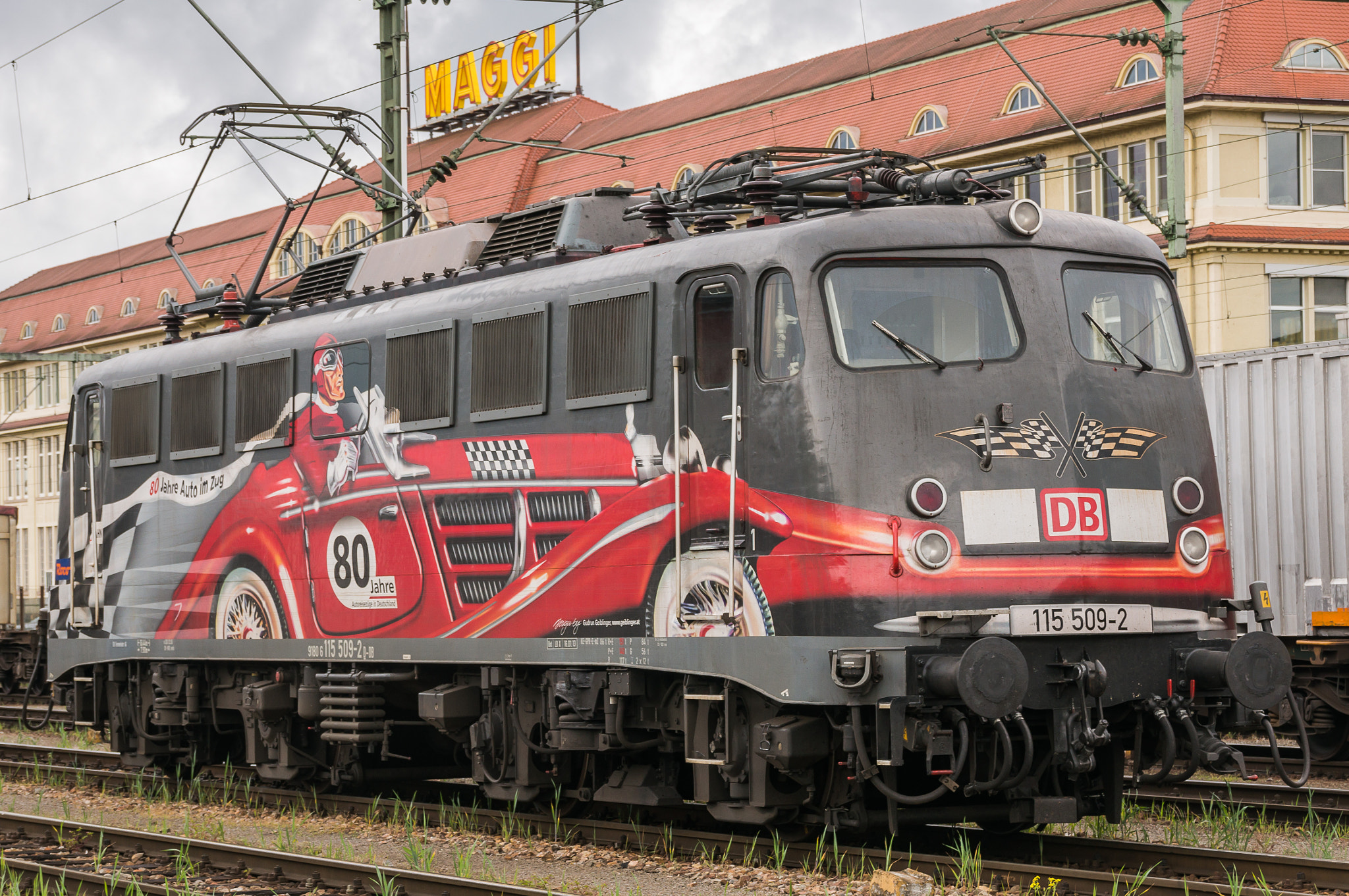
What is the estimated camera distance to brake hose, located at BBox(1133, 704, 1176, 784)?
9.51m

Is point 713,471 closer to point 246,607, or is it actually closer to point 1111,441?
point 1111,441

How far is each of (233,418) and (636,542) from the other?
5083mm

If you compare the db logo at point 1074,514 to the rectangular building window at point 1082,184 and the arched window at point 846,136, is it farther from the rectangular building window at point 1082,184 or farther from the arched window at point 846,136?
the arched window at point 846,136

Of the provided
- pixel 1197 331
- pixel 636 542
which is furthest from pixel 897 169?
pixel 1197 331

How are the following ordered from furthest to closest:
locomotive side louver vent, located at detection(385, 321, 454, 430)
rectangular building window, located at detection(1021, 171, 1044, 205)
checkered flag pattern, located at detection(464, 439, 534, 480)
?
rectangular building window, located at detection(1021, 171, 1044, 205), locomotive side louver vent, located at detection(385, 321, 454, 430), checkered flag pattern, located at detection(464, 439, 534, 480)

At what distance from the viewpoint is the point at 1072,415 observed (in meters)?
9.60

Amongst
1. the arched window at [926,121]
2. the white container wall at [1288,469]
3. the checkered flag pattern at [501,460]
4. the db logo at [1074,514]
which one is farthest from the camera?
the arched window at [926,121]

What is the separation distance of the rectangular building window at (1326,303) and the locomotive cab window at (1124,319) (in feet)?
100.0

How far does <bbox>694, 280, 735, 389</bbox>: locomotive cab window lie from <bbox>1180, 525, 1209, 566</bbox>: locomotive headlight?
2723mm

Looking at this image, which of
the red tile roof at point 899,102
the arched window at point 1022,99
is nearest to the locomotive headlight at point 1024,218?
the red tile roof at point 899,102

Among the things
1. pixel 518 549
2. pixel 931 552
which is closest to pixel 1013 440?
pixel 931 552

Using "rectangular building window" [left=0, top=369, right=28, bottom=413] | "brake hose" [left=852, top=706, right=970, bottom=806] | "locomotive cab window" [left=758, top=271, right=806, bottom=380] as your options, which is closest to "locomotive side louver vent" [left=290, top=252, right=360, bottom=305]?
"locomotive cab window" [left=758, top=271, right=806, bottom=380]

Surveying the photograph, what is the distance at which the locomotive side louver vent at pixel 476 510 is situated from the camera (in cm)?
1135

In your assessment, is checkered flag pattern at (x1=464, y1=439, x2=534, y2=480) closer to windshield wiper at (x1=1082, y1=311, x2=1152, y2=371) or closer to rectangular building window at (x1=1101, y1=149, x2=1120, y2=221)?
windshield wiper at (x1=1082, y1=311, x2=1152, y2=371)
